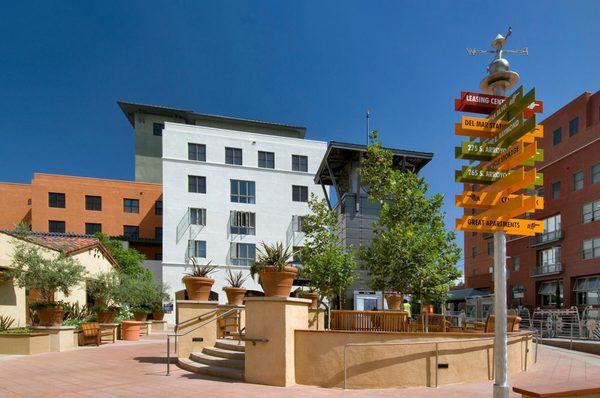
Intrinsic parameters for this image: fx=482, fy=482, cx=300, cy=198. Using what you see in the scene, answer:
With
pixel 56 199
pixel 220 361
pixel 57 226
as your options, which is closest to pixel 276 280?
pixel 220 361

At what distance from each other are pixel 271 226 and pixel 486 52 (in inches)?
1404

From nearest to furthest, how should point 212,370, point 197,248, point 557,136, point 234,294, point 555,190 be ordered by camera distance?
point 212,370 → point 234,294 → point 197,248 → point 555,190 → point 557,136

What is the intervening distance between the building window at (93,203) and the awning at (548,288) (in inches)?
1692

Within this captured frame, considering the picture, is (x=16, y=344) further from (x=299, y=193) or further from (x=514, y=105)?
(x=299, y=193)

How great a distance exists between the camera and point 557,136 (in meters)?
45.3

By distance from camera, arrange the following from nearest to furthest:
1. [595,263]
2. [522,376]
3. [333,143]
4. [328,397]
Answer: [328,397], [522,376], [333,143], [595,263]

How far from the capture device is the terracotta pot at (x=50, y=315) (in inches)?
602

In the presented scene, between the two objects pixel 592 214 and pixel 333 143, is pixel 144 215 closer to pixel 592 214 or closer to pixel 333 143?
pixel 333 143

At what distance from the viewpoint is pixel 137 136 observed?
5538cm

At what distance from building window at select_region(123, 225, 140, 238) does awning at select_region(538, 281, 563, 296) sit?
129 feet

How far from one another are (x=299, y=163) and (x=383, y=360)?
34.8 metres

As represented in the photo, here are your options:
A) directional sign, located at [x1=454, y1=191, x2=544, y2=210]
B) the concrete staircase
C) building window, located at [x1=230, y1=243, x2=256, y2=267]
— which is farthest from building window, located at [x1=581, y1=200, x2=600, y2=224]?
directional sign, located at [x1=454, y1=191, x2=544, y2=210]

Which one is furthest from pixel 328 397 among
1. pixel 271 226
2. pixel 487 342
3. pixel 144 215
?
pixel 144 215

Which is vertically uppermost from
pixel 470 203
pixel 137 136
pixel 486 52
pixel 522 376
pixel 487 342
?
pixel 137 136
